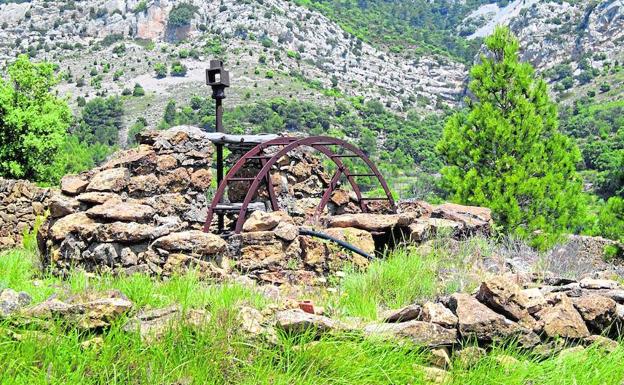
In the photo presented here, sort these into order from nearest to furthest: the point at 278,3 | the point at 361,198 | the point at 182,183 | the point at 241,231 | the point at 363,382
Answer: the point at 363,382
the point at 241,231
the point at 182,183
the point at 361,198
the point at 278,3

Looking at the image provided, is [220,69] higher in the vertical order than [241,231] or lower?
higher

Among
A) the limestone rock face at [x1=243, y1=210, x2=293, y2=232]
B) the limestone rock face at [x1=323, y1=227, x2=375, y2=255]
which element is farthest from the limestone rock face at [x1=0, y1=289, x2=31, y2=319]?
the limestone rock face at [x1=323, y1=227, x2=375, y2=255]

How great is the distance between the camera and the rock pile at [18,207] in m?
11.4

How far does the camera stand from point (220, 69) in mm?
8906

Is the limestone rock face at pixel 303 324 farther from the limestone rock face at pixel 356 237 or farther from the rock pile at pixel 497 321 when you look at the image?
the limestone rock face at pixel 356 237

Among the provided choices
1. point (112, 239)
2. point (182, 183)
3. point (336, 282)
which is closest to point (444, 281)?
point (336, 282)

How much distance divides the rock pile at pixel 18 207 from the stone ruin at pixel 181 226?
3918mm

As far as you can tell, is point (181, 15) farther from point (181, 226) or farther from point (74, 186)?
point (181, 226)

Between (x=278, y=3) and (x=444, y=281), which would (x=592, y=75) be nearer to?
(x=278, y=3)

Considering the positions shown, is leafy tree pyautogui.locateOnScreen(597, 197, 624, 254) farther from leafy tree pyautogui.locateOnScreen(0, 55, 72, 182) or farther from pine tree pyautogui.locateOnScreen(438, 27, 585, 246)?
leafy tree pyautogui.locateOnScreen(0, 55, 72, 182)

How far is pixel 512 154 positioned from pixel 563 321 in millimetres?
10518

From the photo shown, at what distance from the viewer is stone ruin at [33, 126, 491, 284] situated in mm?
6207

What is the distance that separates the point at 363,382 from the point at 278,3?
335ft

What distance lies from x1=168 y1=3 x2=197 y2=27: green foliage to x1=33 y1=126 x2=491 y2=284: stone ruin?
9915cm
